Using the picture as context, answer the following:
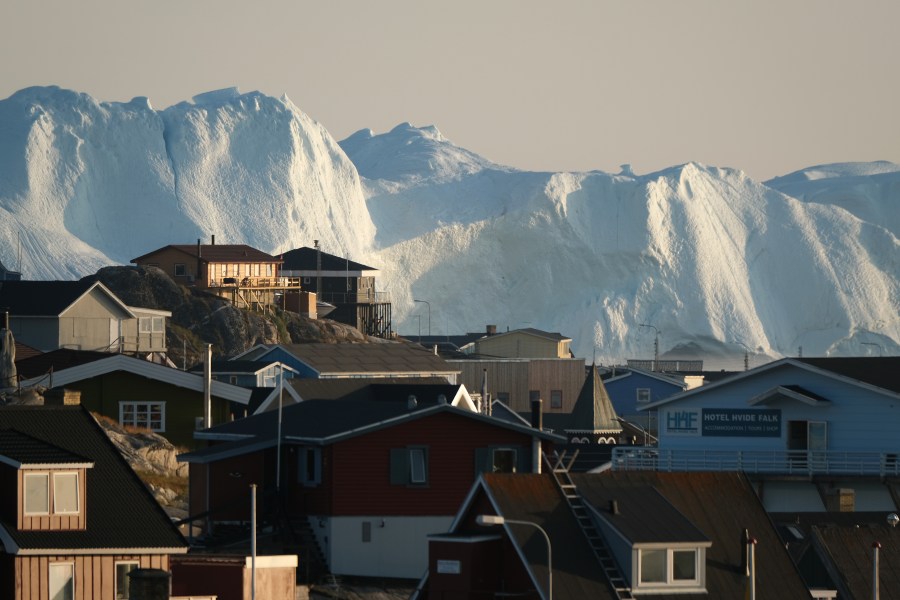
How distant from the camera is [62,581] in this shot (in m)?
21.1

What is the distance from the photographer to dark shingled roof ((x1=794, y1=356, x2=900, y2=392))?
36.2 meters

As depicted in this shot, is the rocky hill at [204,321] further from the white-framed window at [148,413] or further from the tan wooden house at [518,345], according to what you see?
the white-framed window at [148,413]

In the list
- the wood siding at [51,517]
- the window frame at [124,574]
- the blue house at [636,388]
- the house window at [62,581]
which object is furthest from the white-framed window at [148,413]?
the blue house at [636,388]

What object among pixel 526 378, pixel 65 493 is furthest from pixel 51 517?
pixel 526 378

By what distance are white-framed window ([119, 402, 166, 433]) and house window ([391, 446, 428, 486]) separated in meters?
12.7

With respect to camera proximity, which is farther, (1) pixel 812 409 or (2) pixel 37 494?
(1) pixel 812 409

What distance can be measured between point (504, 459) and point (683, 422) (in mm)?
8536

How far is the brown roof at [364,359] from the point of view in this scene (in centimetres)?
5344

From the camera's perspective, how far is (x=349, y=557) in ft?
96.6

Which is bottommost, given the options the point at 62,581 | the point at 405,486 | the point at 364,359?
the point at 62,581

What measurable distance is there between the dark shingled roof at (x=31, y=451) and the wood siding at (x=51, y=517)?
0.42ft

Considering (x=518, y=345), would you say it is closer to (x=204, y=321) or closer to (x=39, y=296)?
(x=204, y=321)

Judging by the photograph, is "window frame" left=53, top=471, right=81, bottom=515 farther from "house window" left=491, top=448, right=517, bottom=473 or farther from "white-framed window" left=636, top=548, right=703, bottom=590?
"house window" left=491, top=448, right=517, bottom=473

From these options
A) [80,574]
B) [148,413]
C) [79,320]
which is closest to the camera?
[80,574]
